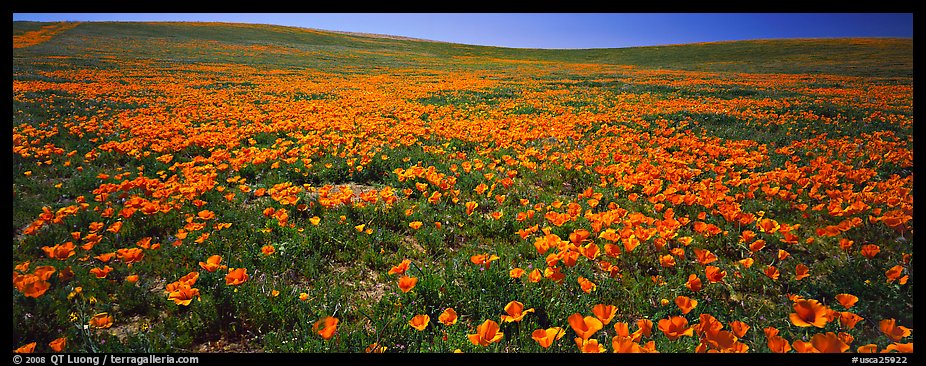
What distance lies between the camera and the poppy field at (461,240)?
8.48 feet

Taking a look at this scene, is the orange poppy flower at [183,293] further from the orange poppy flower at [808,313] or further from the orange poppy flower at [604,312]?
the orange poppy flower at [808,313]

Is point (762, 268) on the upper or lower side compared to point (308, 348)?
upper

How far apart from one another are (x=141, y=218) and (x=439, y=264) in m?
3.25

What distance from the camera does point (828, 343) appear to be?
6.50 feet

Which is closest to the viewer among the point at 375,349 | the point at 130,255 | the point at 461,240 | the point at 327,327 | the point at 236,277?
the point at 327,327

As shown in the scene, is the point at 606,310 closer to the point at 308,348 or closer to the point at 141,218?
the point at 308,348

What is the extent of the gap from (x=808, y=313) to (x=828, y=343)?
14.9 inches

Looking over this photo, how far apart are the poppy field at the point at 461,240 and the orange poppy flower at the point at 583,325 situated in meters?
0.02

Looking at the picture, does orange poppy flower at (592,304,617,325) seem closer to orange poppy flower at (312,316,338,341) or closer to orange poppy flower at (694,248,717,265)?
orange poppy flower at (694,248,717,265)

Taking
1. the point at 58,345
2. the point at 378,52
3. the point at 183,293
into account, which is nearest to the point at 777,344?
the point at 183,293

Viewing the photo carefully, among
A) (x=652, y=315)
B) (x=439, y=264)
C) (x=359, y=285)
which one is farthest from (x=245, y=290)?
(x=652, y=315)

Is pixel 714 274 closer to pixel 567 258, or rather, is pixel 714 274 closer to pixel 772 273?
pixel 772 273

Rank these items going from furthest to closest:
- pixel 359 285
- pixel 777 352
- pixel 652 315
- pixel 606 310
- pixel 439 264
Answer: pixel 439 264 < pixel 359 285 < pixel 652 315 < pixel 606 310 < pixel 777 352
